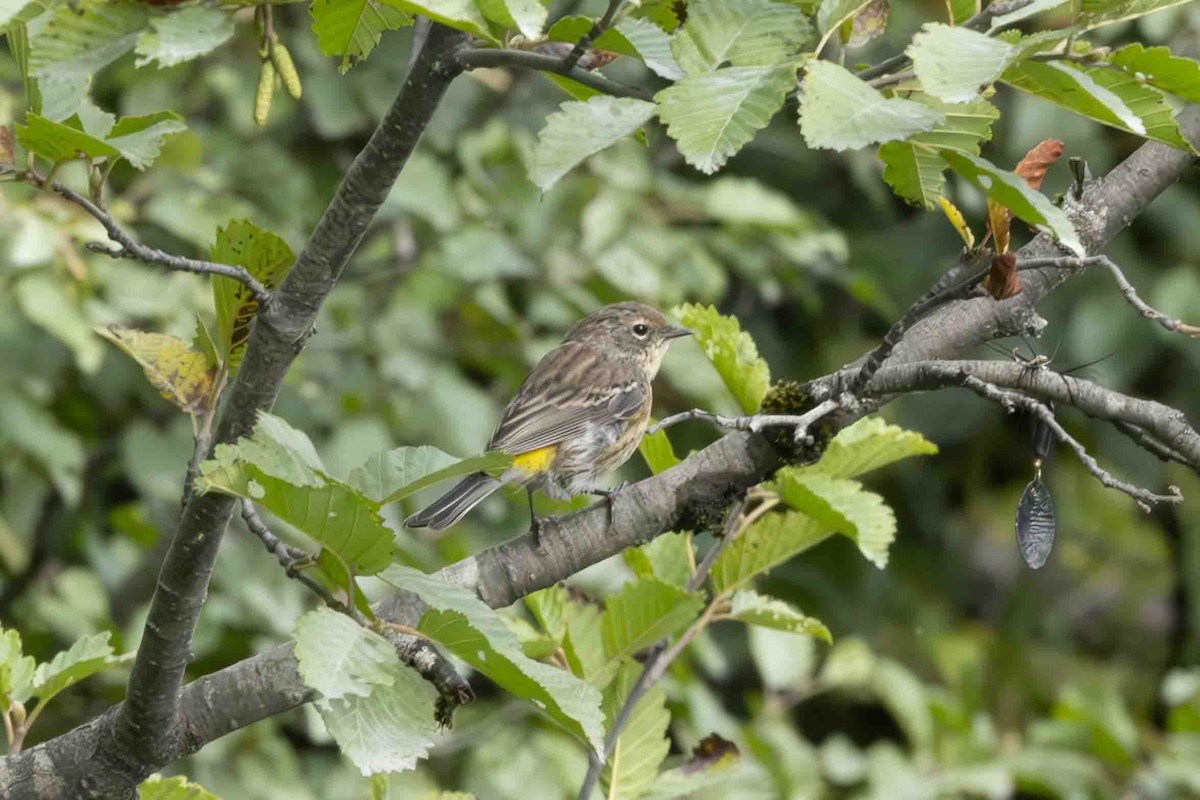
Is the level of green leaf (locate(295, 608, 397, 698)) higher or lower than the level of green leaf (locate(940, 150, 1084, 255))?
lower

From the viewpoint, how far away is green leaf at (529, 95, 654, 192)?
134 cm

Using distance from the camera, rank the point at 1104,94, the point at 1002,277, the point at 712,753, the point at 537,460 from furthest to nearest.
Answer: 1. the point at 537,460
2. the point at 712,753
3. the point at 1002,277
4. the point at 1104,94

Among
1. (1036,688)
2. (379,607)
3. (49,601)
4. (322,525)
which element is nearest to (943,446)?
(1036,688)

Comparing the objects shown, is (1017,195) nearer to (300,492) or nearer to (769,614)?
(300,492)

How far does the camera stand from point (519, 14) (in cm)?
125

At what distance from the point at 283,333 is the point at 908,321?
0.68m

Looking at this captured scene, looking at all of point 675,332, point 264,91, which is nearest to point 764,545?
point 264,91

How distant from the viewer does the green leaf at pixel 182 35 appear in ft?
4.36

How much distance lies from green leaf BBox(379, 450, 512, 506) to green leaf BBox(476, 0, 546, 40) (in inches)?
16.6

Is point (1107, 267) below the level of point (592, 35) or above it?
below

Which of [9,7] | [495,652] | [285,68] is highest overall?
[9,7]

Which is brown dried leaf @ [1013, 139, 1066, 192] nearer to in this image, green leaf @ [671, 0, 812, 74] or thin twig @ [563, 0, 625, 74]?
green leaf @ [671, 0, 812, 74]

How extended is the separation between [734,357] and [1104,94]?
1.05 metres

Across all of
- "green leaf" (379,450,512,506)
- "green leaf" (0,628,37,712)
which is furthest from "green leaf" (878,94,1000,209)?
"green leaf" (0,628,37,712)
